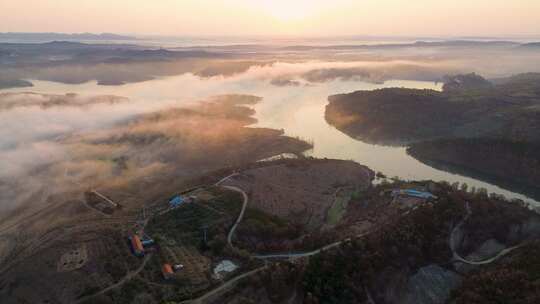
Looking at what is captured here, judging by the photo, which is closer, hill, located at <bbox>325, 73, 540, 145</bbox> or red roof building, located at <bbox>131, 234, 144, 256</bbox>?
red roof building, located at <bbox>131, 234, 144, 256</bbox>

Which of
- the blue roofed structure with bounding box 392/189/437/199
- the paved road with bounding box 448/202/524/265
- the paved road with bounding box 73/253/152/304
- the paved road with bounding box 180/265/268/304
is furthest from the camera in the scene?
the blue roofed structure with bounding box 392/189/437/199

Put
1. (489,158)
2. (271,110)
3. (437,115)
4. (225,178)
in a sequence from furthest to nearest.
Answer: (271,110) < (437,115) < (489,158) < (225,178)

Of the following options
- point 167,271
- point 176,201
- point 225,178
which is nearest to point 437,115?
point 225,178

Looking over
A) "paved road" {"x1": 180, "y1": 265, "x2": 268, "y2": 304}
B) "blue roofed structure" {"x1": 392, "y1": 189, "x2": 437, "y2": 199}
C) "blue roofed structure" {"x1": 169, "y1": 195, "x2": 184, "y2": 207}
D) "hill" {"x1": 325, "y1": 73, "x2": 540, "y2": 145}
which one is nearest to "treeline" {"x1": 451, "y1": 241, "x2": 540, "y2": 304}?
"blue roofed structure" {"x1": 392, "y1": 189, "x2": 437, "y2": 199}

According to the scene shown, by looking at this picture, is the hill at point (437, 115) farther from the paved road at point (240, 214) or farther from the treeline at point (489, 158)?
the paved road at point (240, 214)

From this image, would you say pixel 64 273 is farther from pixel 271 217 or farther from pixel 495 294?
pixel 495 294

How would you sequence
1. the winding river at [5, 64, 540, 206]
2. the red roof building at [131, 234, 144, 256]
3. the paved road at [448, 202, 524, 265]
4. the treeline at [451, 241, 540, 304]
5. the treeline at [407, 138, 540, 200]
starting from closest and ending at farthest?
the treeline at [451, 241, 540, 304] < the red roof building at [131, 234, 144, 256] < the paved road at [448, 202, 524, 265] < the treeline at [407, 138, 540, 200] < the winding river at [5, 64, 540, 206]

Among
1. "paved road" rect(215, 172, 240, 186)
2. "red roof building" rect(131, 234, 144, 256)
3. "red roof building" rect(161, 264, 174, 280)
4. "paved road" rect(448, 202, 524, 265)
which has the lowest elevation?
"paved road" rect(448, 202, 524, 265)

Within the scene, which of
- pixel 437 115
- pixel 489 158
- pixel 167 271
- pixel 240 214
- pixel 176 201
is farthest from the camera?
pixel 437 115

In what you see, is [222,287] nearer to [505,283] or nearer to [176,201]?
[176,201]

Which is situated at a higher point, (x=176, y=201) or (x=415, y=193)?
(x=415, y=193)

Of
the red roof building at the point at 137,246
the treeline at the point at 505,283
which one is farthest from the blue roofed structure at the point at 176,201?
the treeline at the point at 505,283

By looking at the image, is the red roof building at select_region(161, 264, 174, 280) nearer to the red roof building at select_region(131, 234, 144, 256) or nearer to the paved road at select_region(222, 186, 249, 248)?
the red roof building at select_region(131, 234, 144, 256)
